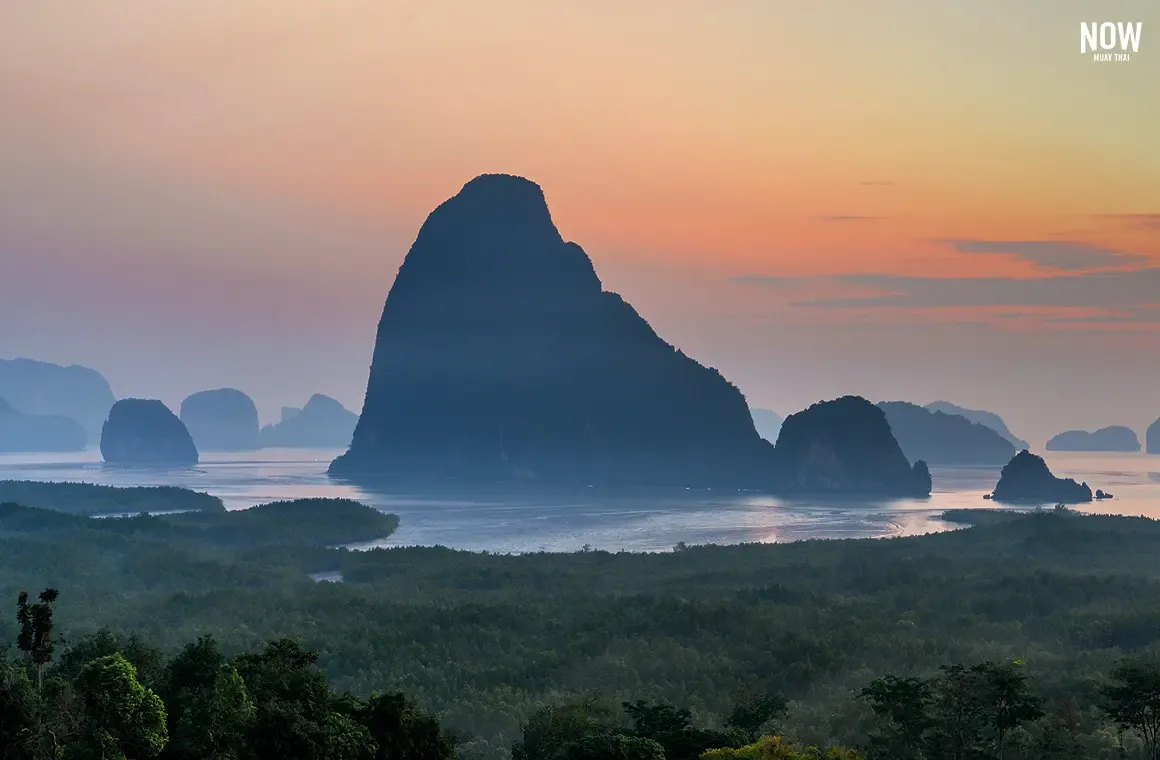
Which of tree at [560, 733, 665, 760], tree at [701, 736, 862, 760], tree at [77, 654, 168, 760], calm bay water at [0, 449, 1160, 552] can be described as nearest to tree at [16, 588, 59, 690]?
tree at [77, 654, 168, 760]

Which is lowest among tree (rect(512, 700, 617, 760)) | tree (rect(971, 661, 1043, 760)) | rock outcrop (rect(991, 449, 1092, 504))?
tree (rect(512, 700, 617, 760))

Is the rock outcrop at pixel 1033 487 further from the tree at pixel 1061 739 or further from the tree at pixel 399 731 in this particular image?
the tree at pixel 399 731

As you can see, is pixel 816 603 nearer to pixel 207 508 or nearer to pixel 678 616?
pixel 678 616

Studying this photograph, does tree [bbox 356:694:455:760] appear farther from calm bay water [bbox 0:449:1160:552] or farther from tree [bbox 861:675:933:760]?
calm bay water [bbox 0:449:1160:552]

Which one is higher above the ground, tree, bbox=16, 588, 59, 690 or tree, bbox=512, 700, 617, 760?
tree, bbox=16, 588, 59, 690

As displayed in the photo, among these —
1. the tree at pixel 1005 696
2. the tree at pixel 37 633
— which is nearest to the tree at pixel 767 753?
the tree at pixel 1005 696

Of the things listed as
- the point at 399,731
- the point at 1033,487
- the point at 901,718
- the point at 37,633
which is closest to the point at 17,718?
the point at 37,633

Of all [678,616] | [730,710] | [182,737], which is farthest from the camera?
[678,616]

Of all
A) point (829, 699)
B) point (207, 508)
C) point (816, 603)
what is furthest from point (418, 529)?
point (829, 699)
